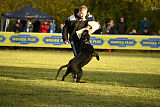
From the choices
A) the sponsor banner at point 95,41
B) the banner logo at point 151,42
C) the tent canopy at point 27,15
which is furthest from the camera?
the tent canopy at point 27,15

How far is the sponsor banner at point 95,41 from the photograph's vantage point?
28.2m

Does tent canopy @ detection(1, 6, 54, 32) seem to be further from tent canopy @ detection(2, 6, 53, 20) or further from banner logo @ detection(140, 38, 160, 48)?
banner logo @ detection(140, 38, 160, 48)

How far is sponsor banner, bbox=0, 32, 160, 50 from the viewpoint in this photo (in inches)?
1109

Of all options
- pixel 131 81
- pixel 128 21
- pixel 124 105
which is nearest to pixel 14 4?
pixel 128 21

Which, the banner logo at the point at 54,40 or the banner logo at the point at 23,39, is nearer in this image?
the banner logo at the point at 54,40

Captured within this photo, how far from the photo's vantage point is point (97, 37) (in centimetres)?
2839

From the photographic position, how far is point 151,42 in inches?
1106

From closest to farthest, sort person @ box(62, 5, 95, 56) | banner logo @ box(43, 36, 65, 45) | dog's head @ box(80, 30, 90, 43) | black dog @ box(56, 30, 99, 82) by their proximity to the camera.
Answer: black dog @ box(56, 30, 99, 82)
dog's head @ box(80, 30, 90, 43)
person @ box(62, 5, 95, 56)
banner logo @ box(43, 36, 65, 45)

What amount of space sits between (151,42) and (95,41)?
3335 millimetres

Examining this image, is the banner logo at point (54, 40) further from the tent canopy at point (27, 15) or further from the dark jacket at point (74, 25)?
the dark jacket at point (74, 25)

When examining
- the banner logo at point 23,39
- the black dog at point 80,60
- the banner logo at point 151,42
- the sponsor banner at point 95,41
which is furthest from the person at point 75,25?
the banner logo at point 23,39

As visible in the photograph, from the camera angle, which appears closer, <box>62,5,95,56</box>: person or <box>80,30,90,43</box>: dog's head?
<box>80,30,90,43</box>: dog's head

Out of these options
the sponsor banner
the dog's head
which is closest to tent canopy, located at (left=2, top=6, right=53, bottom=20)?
the sponsor banner

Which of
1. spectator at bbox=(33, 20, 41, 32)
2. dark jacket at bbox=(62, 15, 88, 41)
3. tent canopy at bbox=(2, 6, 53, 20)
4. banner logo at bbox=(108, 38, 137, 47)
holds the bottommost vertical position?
banner logo at bbox=(108, 38, 137, 47)
